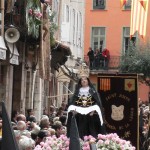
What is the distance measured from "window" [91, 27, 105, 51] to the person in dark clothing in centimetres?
3795

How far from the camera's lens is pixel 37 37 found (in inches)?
830

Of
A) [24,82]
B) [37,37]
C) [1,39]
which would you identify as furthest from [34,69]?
[1,39]

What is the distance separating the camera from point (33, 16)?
20.3 m

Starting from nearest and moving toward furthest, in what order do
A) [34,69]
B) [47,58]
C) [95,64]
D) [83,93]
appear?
1. [83,93]
2. [47,58]
3. [34,69]
4. [95,64]

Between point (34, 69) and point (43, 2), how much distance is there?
368 cm

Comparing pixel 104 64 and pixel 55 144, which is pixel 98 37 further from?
pixel 55 144

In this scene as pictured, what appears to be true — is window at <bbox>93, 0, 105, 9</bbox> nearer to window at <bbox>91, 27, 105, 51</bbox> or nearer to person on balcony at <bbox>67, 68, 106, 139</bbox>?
window at <bbox>91, 27, 105, 51</bbox>

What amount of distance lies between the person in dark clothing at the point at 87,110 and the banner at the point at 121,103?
1.33 metres

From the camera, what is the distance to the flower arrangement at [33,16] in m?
19.9

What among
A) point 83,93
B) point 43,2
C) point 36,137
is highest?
point 43,2

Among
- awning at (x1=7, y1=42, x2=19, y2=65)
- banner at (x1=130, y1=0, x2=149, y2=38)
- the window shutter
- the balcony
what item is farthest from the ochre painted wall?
awning at (x1=7, y1=42, x2=19, y2=65)

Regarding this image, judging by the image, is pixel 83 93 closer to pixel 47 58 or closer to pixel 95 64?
pixel 47 58

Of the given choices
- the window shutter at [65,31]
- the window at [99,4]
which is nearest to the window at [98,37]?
the window at [99,4]

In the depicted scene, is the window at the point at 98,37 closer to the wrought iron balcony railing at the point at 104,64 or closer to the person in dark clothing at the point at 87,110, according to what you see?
the wrought iron balcony railing at the point at 104,64
